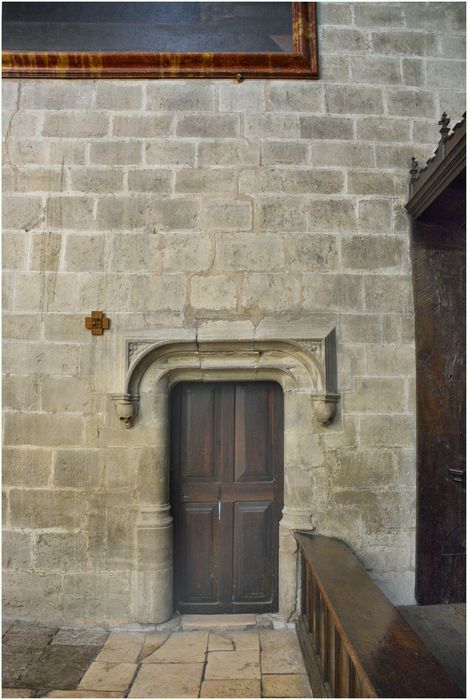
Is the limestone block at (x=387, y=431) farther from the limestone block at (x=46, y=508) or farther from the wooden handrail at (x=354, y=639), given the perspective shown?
Result: the limestone block at (x=46, y=508)

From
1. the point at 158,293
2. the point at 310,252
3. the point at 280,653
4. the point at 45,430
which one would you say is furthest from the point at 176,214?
the point at 280,653

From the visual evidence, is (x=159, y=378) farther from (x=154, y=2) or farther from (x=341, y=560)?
(x=154, y=2)

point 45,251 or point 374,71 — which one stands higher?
point 374,71

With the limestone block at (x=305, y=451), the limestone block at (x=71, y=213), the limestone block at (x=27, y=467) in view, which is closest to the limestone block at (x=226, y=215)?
the limestone block at (x=71, y=213)

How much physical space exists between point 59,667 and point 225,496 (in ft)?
4.41

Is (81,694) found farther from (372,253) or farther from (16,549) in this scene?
(372,253)

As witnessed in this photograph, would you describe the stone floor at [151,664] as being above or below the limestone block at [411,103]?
below

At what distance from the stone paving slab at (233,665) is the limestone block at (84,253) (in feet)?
8.20

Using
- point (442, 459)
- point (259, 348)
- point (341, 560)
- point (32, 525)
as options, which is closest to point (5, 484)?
point (32, 525)

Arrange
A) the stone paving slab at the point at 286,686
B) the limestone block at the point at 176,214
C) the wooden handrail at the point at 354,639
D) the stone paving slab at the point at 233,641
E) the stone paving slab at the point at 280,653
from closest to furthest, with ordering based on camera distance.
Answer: the wooden handrail at the point at 354,639 < the stone paving slab at the point at 286,686 < the stone paving slab at the point at 280,653 < the stone paving slab at the point at 233,641 < the limestone block at the point at 176,214

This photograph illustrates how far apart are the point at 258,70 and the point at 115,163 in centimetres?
121

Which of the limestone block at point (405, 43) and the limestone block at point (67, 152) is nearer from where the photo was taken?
the limestone block at point (67, 152)

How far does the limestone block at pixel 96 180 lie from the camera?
3.38 metres

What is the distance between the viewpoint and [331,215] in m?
3.38
